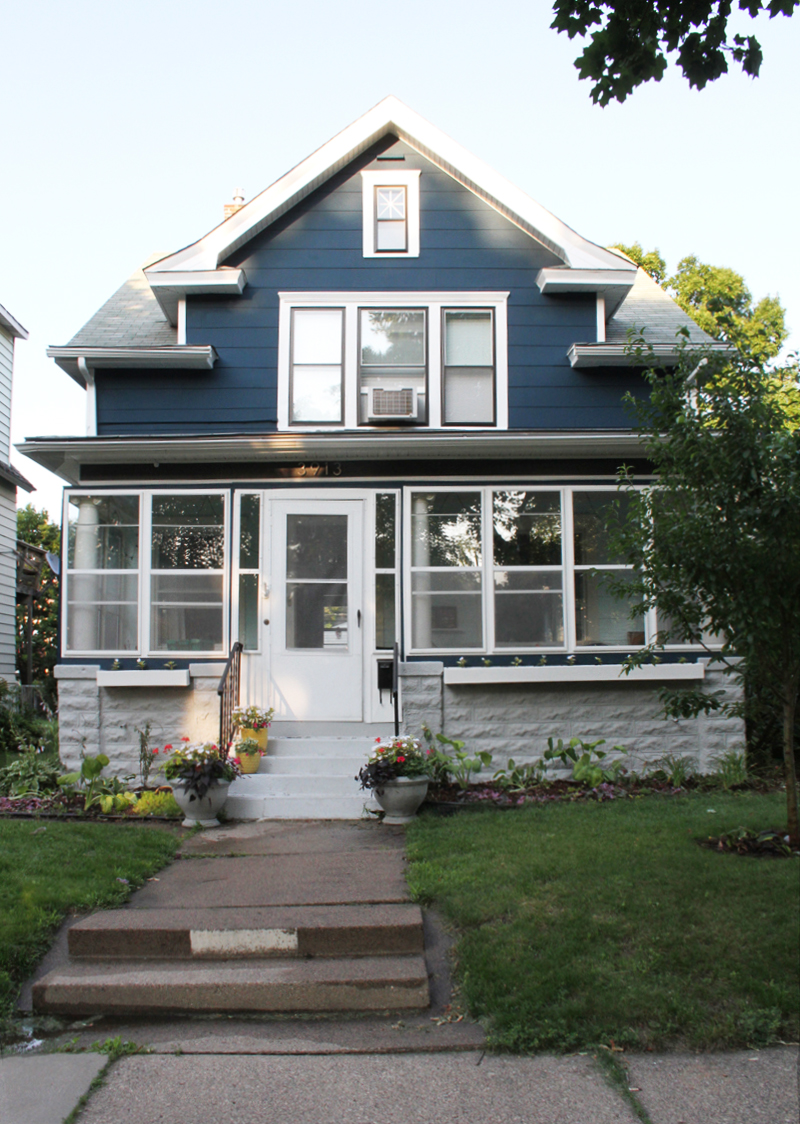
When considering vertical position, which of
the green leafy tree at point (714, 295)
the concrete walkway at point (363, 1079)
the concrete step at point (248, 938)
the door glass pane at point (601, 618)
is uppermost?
the green leafy tree at point (714, 295)

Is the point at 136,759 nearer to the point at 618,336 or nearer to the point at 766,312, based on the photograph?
the point at 618,336

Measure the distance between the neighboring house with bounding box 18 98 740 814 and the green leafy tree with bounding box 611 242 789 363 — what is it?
42.6ft

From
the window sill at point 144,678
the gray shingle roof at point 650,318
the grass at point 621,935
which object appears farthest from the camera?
the gray shingle roof at point 650,318

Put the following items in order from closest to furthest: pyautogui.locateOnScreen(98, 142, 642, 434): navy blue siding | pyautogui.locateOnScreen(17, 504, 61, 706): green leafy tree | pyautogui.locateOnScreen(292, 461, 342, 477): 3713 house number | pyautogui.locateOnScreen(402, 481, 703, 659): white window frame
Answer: pyautogui.locateOnScreen(402, 481, 703, 659): white window frame < pyautogui.locateOnScreen(292, 461, 342, 477): 3713 house number < pyautogui.locateOnScreen(98, 142, 642, 434): navy blue siding < pyautogui.locateOnScreen(17, 504, 61, 706): green leafy tree

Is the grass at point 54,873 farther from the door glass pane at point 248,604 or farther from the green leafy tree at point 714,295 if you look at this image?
the green leafy tree at point 714,295

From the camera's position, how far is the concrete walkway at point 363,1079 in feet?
10.4

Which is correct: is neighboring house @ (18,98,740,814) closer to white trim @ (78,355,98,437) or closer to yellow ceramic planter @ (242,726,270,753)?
white trim @ (78,355,98,437)

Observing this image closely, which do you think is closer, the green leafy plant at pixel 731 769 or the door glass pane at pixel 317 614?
the green leafy plant at pixel 731 769

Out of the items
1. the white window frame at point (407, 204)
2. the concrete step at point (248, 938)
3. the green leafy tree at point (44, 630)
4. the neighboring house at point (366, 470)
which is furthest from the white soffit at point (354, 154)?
the green leafy tree at point (44, 630)

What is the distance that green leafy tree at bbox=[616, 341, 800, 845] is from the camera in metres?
5.22

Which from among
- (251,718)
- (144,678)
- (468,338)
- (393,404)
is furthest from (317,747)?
(468,338)

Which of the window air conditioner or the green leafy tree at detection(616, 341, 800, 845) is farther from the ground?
the window air conditioner

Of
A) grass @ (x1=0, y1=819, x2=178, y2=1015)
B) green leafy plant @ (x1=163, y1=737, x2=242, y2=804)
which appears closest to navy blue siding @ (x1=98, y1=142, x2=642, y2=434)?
green leafy plant @ (x1=163, y1=737, x2=242, y2=804)

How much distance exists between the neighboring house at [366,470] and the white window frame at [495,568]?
0.08 ft
